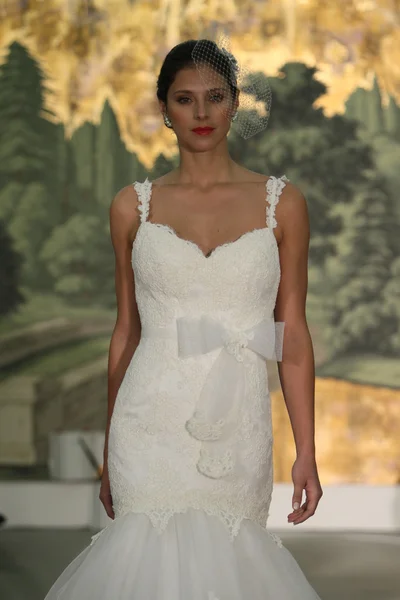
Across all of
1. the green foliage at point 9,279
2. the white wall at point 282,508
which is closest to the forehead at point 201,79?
the white wall at point 282,508

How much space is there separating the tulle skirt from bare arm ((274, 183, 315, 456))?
30 centimetres

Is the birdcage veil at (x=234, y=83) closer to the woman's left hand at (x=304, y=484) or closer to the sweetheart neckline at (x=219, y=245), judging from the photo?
the sweetheart neckline at (x=219, y=245)

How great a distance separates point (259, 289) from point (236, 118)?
1.43ft

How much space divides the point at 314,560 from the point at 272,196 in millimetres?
3599

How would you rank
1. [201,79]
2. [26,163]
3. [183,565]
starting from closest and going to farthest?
1. [183,565]
2. [201,79]
3. [26,163]

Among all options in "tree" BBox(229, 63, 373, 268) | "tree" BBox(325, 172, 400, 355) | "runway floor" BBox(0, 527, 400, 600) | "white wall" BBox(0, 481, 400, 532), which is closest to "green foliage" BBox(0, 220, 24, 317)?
"white wall" BBox(0, 481, 400, 532)

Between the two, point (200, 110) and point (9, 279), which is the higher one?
point (200, 110)

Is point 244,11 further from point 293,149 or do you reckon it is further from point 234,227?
point 234,227

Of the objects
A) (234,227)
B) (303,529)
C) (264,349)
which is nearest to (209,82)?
(234,227)

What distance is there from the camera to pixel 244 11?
763cm

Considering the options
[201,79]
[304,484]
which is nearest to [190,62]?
[201,79]

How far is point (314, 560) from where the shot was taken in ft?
20.1

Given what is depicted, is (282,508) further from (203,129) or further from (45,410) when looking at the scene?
(203,129)

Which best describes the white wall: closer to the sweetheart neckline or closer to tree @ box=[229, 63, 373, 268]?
tree @ box=[229, 63, 373, 268]
